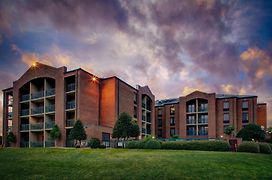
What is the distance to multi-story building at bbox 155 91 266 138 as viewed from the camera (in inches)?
2188

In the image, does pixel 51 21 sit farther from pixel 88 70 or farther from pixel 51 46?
pixel 88 70

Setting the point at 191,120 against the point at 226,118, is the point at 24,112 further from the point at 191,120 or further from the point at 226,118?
the point at 226,118

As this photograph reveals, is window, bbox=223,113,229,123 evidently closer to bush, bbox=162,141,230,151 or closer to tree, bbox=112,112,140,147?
tree, bbox=112,112,140,147

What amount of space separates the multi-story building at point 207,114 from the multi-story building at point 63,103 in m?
17.0

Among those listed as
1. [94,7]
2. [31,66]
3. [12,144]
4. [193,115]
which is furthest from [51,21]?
[193,115]

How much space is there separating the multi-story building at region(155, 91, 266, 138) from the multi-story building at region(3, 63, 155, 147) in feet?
55.7

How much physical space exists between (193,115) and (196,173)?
164ft

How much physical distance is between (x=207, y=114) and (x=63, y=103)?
119 feet

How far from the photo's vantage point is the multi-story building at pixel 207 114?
55.6 meters

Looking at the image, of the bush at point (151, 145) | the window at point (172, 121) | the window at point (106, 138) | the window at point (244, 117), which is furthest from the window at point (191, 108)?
the bush at point (151, 145)

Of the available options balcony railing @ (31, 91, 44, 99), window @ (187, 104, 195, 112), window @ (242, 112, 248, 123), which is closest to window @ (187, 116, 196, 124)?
window @ (187, 104, 195, 112)

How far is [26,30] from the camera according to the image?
22.9 m

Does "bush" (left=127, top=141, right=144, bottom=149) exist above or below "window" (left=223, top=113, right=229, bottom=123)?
below

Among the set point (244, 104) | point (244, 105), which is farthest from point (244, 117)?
point (244, 104)
